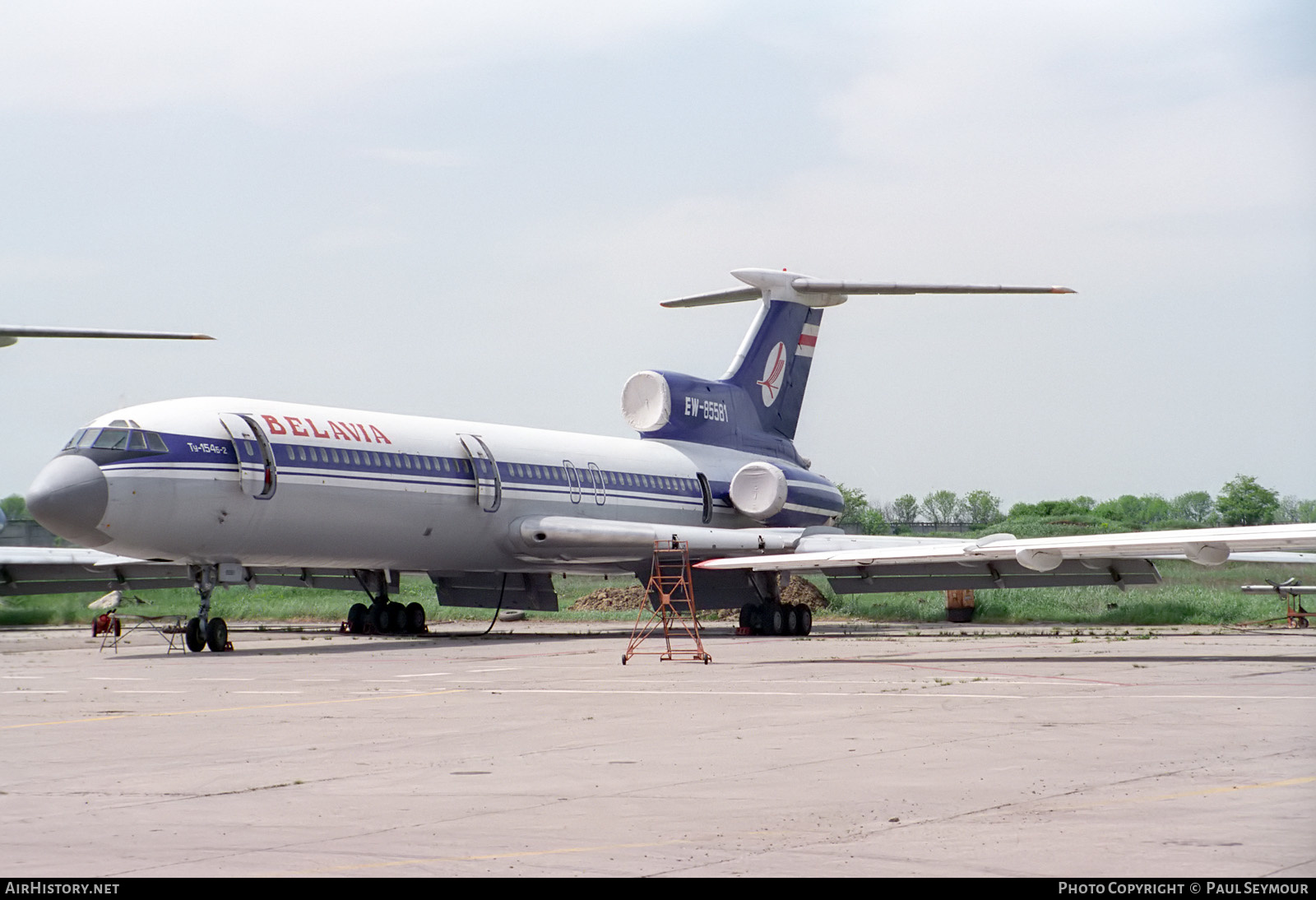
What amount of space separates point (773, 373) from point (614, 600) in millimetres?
10078

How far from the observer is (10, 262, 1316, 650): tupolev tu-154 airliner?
74.3 feet

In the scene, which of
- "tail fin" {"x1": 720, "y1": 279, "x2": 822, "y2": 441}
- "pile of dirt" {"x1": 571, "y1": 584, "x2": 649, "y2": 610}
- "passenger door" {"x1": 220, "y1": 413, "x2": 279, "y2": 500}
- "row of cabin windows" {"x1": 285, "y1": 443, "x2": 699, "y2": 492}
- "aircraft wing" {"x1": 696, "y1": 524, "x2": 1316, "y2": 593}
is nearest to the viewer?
"aircraft wing" {"x1": 696, "y1": 524, "x2": 1316, "y2": 593}

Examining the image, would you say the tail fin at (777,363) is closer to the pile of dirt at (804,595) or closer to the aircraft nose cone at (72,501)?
the pile of dirt at (804,595)

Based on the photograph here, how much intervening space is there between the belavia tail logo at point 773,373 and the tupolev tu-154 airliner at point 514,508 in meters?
0.05

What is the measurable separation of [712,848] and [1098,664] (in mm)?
11740

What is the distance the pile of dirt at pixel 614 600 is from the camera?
4325 centimetres

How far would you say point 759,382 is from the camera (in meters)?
36.8

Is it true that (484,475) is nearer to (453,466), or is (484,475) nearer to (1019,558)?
(453,466)

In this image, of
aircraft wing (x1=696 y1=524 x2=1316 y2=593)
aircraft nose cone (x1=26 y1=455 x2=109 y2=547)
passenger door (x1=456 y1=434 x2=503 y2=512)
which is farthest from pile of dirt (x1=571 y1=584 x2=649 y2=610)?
aircraft nose cone (x1=26 y1=455 x2=109 y2=547)

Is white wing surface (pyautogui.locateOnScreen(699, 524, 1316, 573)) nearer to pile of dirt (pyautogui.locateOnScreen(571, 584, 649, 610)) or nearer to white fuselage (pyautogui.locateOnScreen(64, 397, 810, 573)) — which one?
white fuselage (pyautogui.locateOnScreen(64, 397, 810, 573))

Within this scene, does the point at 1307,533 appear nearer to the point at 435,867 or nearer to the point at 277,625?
the point at 435,867

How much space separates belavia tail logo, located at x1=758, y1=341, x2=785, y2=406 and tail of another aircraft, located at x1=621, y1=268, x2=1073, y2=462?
20 millimetres

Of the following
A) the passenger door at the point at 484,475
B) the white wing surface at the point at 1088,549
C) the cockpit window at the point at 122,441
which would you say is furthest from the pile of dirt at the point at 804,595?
the cockpit window at the point at 122,441

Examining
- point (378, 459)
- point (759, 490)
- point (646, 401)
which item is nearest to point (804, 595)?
point (759, 490)
